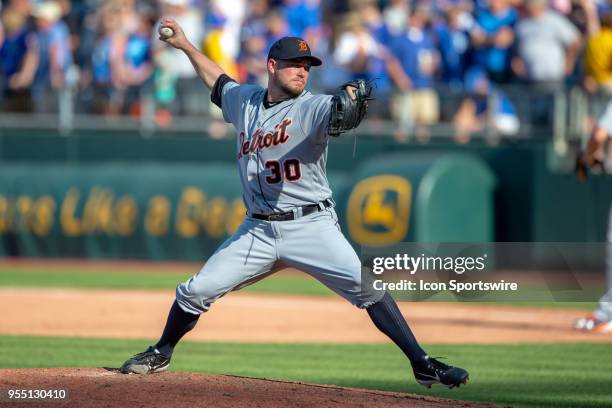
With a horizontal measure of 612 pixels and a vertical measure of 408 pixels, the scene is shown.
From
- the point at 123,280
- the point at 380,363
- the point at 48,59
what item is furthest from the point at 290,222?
the point at 48,59

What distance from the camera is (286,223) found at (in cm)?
667

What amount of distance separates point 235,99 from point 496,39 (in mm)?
9001

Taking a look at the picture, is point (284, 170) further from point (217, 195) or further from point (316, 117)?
point (217, 195)

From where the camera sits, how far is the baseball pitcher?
6.56 meters

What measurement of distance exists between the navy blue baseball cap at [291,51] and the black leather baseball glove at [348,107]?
0.46 m

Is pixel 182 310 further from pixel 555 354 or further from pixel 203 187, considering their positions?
pixel 203 187

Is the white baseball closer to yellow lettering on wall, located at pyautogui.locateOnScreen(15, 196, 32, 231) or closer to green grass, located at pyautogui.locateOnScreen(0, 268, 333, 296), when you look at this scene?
green grass, located at pyautogui.locateOnScreen(0, 268, 333, 296)

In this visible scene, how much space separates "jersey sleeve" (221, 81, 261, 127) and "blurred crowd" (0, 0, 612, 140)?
24.0ft

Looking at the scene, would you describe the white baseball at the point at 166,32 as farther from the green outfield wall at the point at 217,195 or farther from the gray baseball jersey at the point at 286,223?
the green outfield wall at the point at 217,195

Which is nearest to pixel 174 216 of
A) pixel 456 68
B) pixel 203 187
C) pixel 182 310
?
pixel 203 187

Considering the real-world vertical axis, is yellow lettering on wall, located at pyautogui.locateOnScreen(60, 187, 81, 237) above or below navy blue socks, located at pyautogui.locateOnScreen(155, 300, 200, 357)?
below

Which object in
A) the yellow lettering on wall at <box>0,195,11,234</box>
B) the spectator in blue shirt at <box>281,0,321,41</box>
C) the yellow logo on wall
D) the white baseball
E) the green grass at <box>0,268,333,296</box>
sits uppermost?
the spectator in blue shirt at <box>281,0,321,41</box>

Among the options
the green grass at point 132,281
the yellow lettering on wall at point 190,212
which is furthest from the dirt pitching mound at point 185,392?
the yellow lettering on wall at point 190,212

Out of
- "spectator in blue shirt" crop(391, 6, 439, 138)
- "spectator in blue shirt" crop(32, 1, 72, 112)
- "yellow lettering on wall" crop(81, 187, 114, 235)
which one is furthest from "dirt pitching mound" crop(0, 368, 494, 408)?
"spectator in blue shirt" crop(32, 1, 72, 112)
